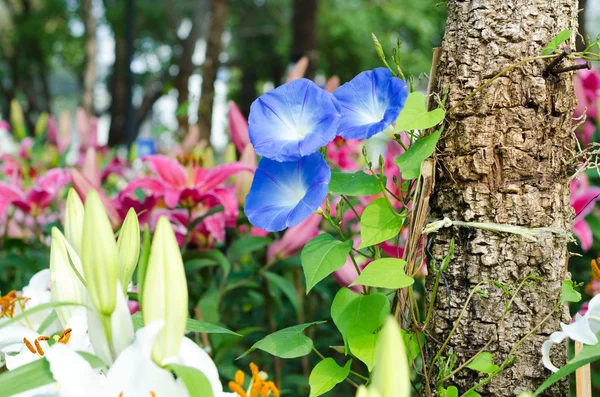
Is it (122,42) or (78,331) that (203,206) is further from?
(122,42)

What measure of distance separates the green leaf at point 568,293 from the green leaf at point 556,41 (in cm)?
28

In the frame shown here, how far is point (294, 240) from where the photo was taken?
1.30 m

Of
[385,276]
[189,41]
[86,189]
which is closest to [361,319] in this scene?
[385,276]

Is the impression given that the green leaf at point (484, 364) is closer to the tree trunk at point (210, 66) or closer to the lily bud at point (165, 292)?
the lily bud at point (165, 292)

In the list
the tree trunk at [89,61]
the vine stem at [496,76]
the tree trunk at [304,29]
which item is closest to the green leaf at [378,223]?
the vine stem at [496,76]

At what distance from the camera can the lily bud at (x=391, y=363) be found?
1.30ft

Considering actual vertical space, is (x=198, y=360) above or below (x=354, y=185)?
below

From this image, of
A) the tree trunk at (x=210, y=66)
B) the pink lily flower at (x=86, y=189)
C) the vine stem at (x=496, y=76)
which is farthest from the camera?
the tree trunk at (x=210, y=66)

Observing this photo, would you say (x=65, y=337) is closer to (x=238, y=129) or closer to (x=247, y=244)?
(x=247, y=244)

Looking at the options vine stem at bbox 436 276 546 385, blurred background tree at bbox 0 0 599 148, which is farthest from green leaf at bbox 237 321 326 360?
blurred background tree at bbox 0 0 599 148

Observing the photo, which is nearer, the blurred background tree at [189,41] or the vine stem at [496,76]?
the vine stem at [496,76]

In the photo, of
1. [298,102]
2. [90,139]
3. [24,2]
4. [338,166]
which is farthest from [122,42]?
[298,102]

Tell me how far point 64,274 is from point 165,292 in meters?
0.21

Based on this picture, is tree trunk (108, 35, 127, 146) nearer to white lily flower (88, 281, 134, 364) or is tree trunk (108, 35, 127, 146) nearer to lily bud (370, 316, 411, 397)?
white lily flower (88, 281, 134, 364)
